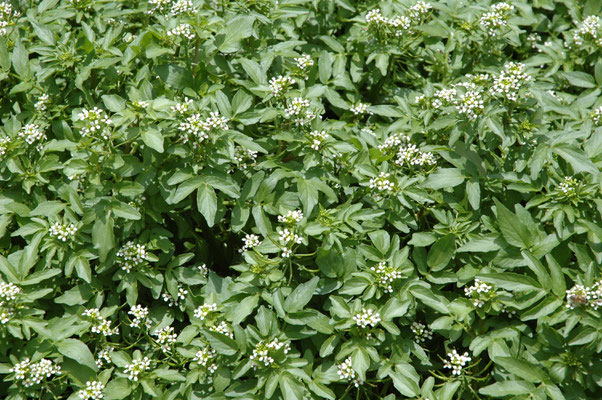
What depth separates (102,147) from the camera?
3.38 metres

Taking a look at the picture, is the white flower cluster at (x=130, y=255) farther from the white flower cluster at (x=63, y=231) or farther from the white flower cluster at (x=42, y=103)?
the white flower cluster at (x=42, y=103)

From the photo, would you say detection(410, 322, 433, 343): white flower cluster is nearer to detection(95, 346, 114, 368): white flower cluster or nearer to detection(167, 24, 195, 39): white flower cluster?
detection(95, 346, 114, 368): white flower cluster

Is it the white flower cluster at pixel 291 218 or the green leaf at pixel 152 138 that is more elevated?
the green leaf at pixel 152 138

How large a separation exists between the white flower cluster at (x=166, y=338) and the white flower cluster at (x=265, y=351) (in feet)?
1.73

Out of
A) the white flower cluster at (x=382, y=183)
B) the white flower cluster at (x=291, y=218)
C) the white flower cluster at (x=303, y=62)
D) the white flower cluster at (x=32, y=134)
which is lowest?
the white flower cluster at (x=291, y=218)

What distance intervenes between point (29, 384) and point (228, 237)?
1.48 metres

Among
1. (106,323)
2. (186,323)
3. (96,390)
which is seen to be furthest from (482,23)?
(96,390)

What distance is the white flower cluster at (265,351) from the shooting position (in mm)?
2957

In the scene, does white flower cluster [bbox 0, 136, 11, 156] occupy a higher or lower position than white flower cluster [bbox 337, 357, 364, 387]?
higher

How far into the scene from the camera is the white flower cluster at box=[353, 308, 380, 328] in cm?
302

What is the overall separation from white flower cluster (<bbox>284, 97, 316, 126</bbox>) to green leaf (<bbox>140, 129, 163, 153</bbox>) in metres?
0.79

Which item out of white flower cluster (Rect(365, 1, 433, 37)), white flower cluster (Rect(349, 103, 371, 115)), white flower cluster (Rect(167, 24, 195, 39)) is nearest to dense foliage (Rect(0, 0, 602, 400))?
white flower cluster (Rect(167, 24, 195, 39))

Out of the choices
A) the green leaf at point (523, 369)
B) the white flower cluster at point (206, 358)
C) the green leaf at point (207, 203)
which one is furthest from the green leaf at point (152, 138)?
the green leaf at point (523, 369)

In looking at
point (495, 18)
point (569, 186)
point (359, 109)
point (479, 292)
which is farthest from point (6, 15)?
point (569, 186)
